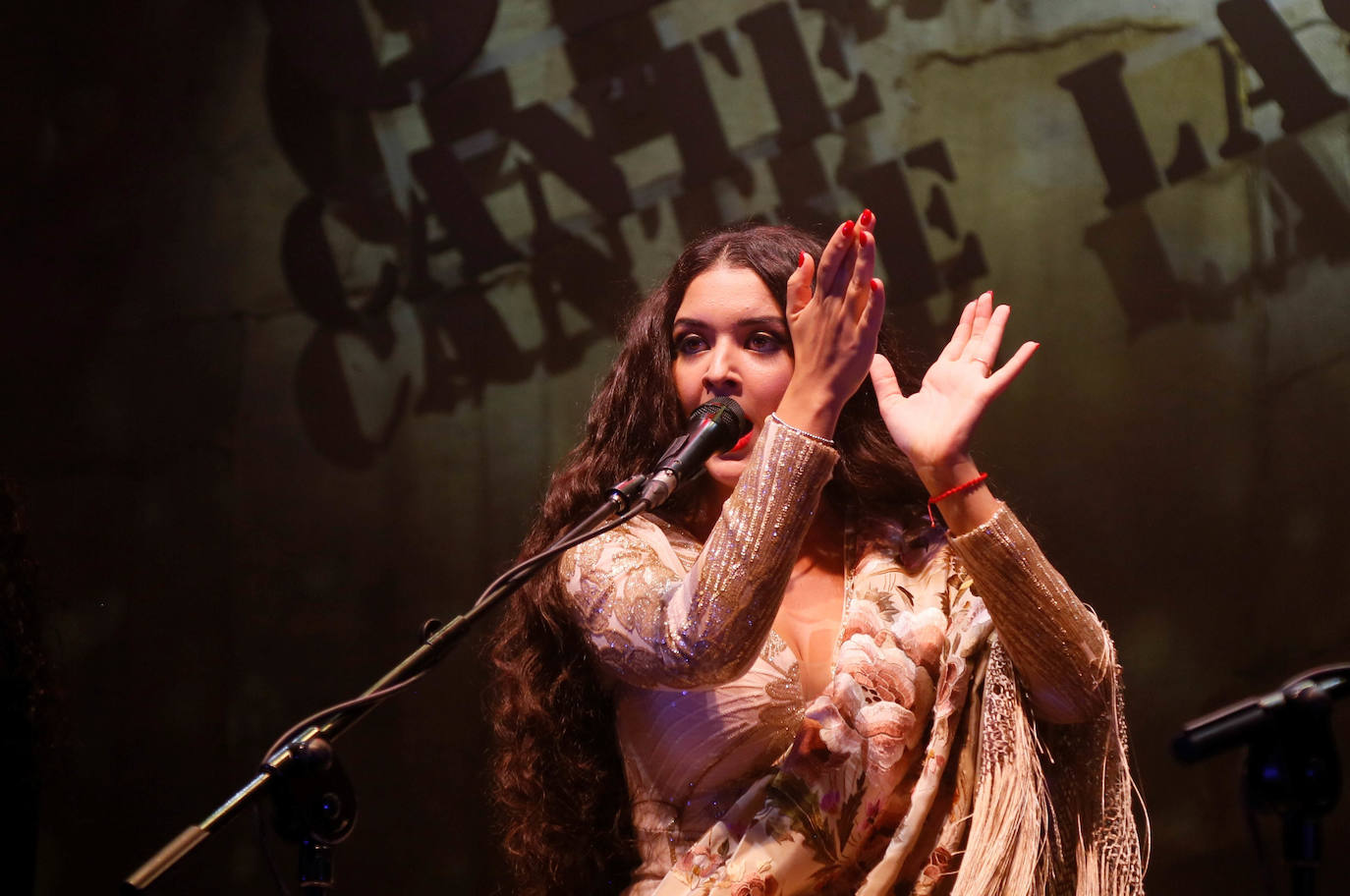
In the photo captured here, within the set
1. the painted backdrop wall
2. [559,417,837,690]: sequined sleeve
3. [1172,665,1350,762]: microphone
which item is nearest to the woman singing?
[559,417,837,690]: sequined sleeve

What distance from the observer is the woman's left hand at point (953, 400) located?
156cm

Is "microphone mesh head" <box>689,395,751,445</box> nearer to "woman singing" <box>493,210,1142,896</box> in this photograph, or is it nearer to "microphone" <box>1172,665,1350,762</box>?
"woman singing" <box>493,210,1142,896</box>

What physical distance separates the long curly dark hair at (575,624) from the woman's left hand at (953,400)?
29 cm

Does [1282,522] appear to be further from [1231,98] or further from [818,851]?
[818,851]

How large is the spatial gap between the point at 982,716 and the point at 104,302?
211 cm

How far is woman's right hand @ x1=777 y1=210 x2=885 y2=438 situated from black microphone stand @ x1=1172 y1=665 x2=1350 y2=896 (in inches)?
23.3

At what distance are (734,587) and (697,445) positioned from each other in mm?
176

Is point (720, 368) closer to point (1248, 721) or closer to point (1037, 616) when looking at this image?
point (1037, 616)

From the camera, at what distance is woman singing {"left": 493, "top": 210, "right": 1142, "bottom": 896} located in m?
1.53

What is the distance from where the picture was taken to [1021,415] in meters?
2.52

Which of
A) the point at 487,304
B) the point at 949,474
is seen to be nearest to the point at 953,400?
the point at 949,474

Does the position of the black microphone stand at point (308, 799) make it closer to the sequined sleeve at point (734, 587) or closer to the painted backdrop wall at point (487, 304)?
the sequined sleeve at point (734, 587)

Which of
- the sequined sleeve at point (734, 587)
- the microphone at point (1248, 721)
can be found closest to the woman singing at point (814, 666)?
the sequined sleeve at point (734, 587)

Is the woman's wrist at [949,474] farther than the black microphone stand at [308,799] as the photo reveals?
Yes
